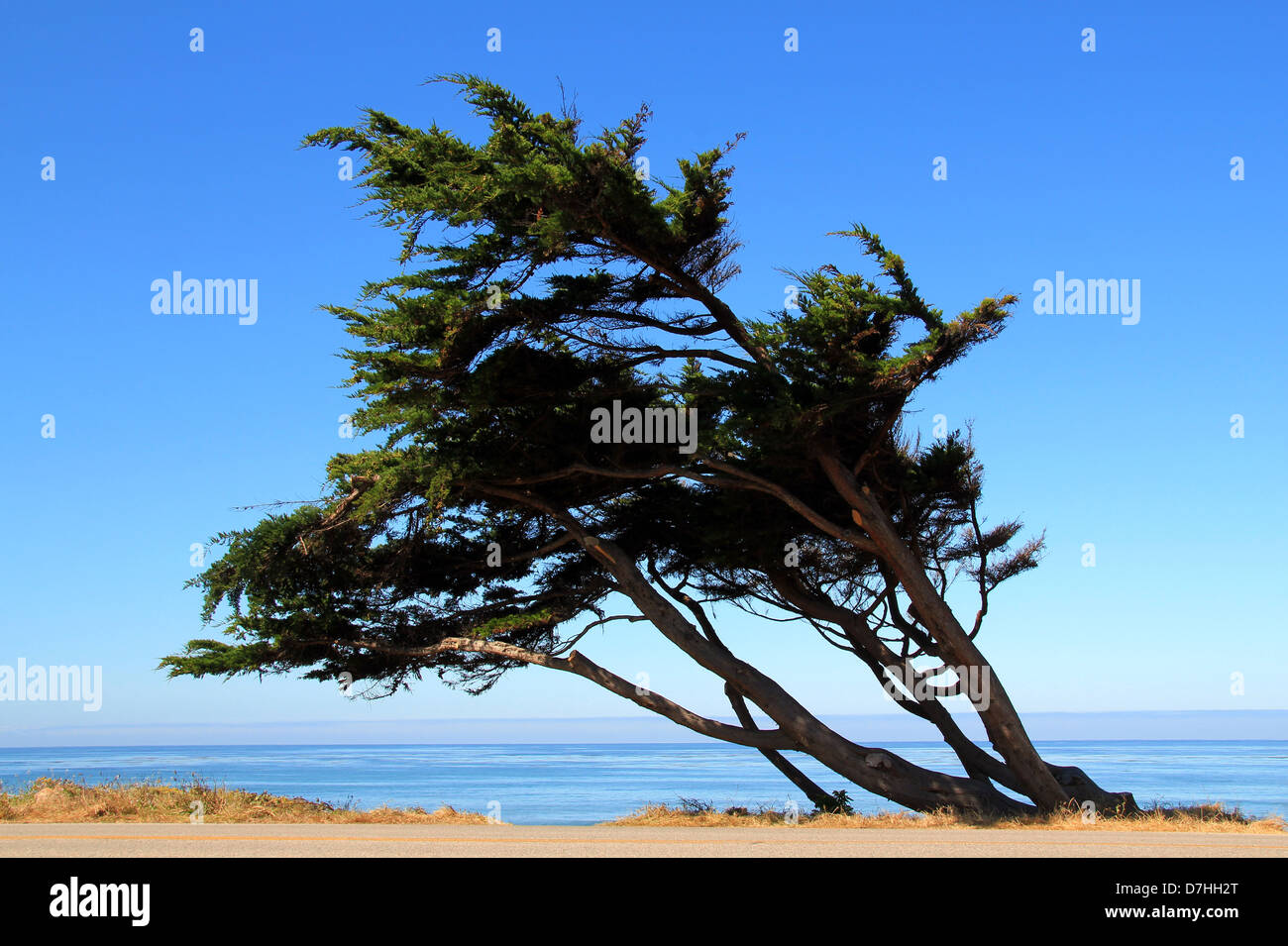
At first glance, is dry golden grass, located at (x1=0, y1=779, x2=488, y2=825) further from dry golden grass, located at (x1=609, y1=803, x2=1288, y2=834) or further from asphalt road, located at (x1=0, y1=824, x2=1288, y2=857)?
dry golden grass, located at (x1=609, y1=803, x2=1288, y2=834)

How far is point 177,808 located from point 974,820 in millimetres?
11066

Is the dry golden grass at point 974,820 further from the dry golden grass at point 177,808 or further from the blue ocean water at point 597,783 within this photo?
the blue ocean water at point 597,783

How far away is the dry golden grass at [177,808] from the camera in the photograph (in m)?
13.7

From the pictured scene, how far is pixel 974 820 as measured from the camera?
48.2ft

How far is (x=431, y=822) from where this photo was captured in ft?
44.8

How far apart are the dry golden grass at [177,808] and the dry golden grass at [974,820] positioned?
2808 millimetres

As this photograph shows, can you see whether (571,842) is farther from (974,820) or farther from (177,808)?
(974,820)

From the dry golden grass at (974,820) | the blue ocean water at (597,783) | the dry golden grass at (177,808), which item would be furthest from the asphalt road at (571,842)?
the blue ocean water at (597,783)

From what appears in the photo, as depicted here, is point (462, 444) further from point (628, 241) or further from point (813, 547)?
point (813, 547)

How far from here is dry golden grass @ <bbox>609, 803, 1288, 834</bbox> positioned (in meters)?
13.5

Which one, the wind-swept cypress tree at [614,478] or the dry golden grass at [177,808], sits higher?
the wind-swept cypress tree at [614,478]

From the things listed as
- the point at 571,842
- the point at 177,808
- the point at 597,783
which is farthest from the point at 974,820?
the point at 597,783

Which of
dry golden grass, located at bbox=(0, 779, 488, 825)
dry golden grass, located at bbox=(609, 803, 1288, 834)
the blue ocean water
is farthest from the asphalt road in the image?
the blue ocean water
